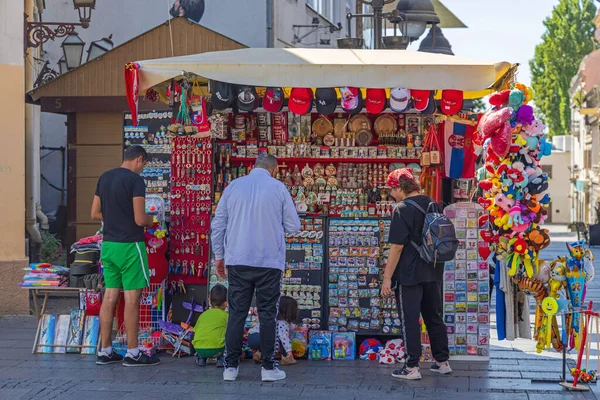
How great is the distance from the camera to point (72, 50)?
16047 millimetres

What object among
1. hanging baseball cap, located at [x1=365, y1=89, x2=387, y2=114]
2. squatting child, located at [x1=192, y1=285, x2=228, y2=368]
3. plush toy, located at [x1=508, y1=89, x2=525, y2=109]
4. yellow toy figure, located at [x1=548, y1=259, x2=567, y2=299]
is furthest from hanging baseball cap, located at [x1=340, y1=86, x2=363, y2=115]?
yellow toy figure, located at [x1=548, y1=259, x2=567, y2=299]

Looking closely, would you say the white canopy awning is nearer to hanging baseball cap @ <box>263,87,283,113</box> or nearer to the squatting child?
hanging baseball cap @ <box>263,87,283,113</box>

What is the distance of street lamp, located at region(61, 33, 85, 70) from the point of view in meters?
16.0

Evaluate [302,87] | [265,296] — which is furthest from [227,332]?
[302,87]

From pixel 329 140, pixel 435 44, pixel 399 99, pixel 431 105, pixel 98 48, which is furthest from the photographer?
pixel 98 48

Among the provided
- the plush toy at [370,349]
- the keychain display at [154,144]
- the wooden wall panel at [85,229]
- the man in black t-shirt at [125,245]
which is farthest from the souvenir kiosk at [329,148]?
the wooden wall panel at [85,229]

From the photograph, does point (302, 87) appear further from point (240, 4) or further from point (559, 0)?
point (559, 0)

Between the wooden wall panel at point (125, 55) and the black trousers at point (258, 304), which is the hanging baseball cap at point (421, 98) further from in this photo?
the wooden wall panel at point (125, 55)

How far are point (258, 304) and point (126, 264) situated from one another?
1.27 meters

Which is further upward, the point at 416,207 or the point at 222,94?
the point at 222,94

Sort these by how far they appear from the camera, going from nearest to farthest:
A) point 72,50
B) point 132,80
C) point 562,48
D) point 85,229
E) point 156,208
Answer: point 132,80 < point 156,208 < point 85,229 < point 72,50 < point 562,48

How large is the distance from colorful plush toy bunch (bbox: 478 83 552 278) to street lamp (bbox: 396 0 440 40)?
6.27m

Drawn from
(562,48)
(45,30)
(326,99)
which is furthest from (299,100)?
(562,48)

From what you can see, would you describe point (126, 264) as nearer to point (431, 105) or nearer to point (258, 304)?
point (258, 304)
